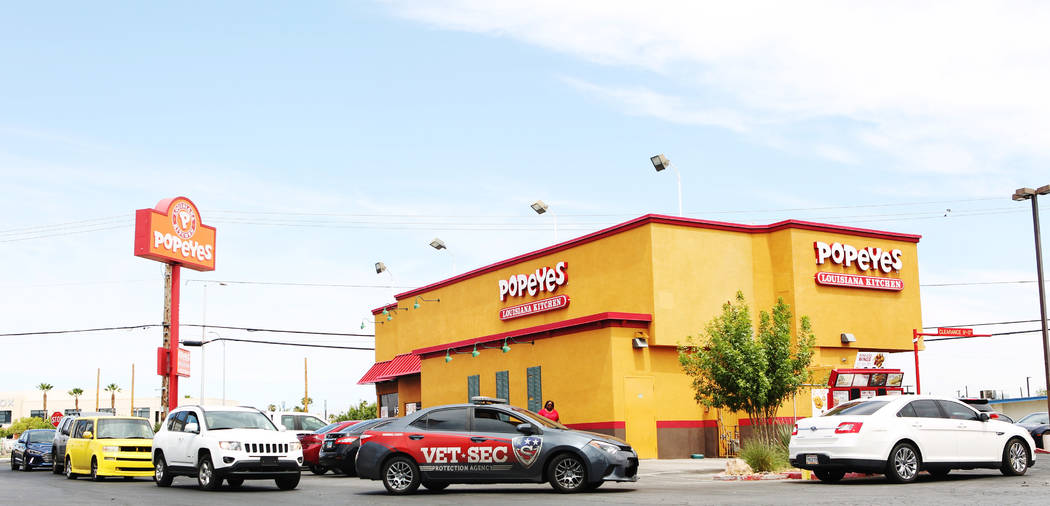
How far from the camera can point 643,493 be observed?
650 inches

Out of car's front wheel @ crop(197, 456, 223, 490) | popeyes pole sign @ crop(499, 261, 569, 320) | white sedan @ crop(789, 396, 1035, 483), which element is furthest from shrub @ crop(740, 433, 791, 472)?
popeyes pole sign @ crop(499, 261, 569, 320)

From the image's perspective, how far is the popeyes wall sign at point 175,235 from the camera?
3766 cm

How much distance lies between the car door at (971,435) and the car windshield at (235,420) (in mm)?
13155

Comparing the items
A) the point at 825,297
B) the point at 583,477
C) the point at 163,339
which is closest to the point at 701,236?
the point at 825,297

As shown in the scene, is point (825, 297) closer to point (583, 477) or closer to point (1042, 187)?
point (1042, 187)

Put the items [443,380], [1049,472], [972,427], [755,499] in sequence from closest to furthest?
[755,499], [972,427], [1049,472], [443,380]

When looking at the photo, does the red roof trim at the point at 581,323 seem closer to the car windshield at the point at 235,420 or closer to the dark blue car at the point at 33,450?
the car windshield at the point at 235,420

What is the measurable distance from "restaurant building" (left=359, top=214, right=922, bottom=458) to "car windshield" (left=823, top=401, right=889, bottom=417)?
10918mm

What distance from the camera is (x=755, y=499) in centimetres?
1449

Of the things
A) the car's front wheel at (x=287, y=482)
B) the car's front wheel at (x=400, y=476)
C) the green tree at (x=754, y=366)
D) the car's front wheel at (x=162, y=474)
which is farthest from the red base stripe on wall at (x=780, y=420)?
the car's front wheel at (x=162, y=474)

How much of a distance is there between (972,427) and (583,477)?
7286 mm

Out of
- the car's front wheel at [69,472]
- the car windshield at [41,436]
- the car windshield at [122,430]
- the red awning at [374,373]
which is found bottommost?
the car's front wheel at [69,472]

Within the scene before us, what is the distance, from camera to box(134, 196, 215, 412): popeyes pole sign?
3775cm

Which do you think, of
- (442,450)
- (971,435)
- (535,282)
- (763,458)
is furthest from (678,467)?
(535,282)
